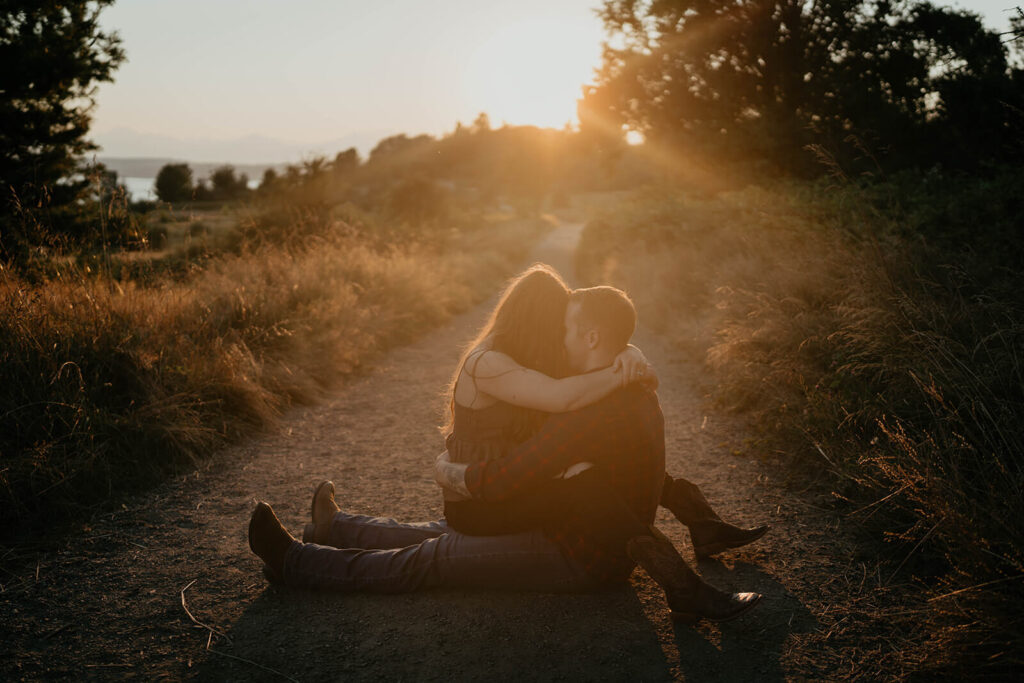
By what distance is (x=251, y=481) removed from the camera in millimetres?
4293

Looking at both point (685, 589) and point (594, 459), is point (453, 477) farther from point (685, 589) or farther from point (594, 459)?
point (685, 589)

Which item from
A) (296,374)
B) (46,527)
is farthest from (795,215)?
(46,527)

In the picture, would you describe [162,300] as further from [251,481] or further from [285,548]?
[285,548]

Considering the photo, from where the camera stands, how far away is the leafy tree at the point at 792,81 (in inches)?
475

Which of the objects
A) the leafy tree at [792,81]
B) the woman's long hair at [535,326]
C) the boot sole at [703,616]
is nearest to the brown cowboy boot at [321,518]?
the woman's long hair at [535,326]

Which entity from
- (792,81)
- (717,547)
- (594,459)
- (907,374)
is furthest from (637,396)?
(792,81)

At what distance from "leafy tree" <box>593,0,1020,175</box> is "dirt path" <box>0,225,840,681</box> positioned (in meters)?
9.68

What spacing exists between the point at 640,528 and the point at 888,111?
1350 centimetres

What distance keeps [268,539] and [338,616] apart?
487mm

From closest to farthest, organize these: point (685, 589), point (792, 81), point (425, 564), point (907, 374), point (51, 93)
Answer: point (685, 589) < point (425, 564) < point (907, 374) < point (51, 93) < point (792, 81)

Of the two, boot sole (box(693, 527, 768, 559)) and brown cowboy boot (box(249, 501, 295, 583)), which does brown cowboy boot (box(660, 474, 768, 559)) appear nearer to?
boot sole (box(693, 527, 768, 559))

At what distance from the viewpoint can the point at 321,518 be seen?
125 inches

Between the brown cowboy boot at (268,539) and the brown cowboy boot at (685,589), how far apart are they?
1.64 meters

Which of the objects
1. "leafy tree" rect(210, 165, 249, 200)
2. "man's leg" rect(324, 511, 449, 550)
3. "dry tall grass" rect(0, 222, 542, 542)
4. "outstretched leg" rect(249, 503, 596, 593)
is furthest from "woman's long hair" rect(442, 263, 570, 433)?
"leafy tree" rect(210, 165, 249, 200)
